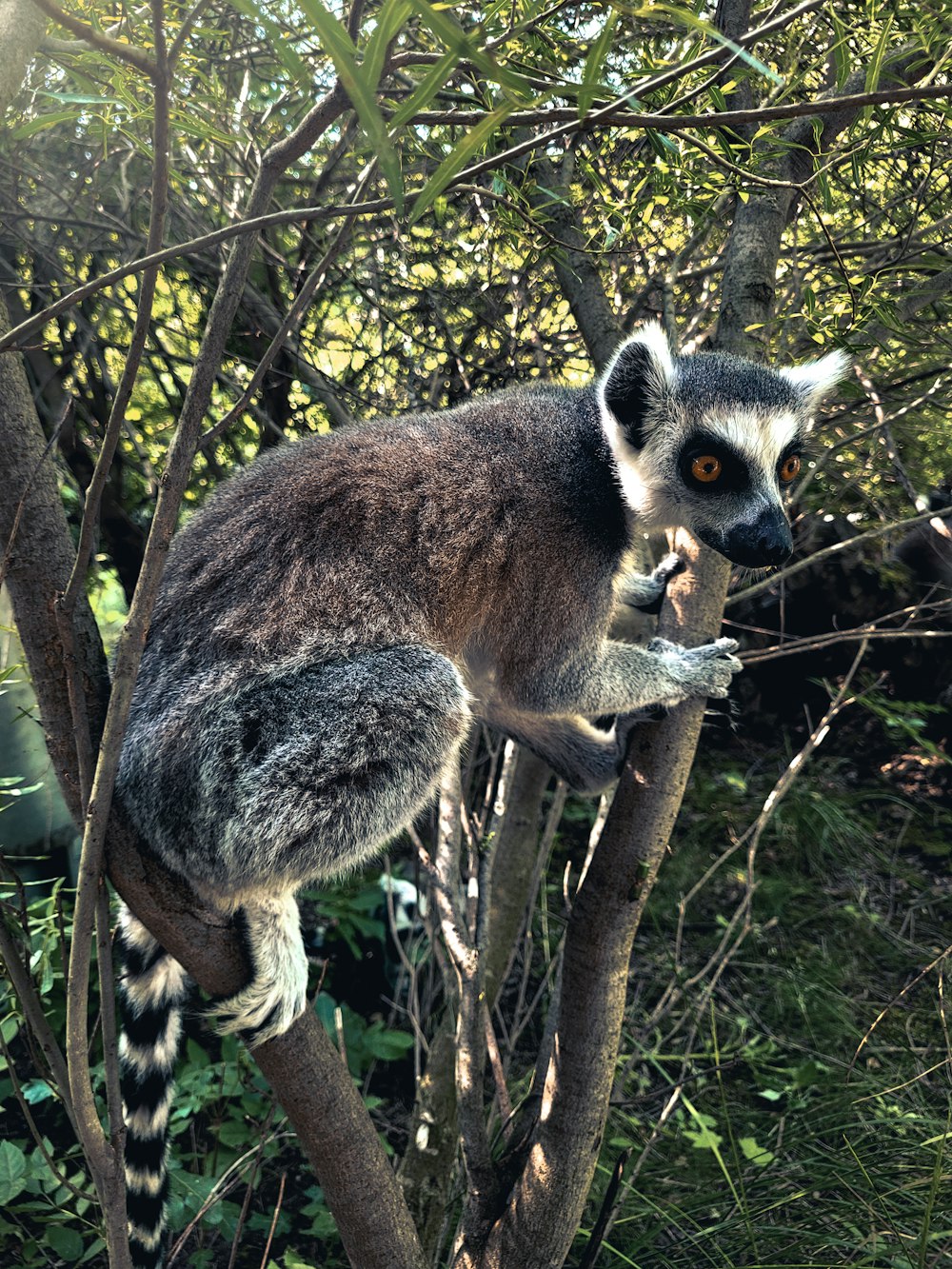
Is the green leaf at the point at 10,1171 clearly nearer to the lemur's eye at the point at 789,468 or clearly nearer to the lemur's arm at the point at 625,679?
the lemur's arm at the point at 625,679

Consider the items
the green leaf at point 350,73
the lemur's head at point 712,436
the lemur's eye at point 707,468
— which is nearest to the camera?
the green leaf at point 350,73

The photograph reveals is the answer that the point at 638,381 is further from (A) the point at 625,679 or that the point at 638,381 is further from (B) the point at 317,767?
(B) the point at 317,767

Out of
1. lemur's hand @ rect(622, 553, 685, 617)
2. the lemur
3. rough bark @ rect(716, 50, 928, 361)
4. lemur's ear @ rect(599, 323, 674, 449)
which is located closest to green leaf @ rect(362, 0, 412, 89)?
the lemur

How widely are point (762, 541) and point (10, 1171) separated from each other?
3.52 meters

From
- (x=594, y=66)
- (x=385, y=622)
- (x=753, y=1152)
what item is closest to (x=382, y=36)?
(x=594, y=66)

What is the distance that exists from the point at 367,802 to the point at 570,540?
3.98 ft

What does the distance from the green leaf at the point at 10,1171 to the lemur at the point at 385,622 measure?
3.24ft

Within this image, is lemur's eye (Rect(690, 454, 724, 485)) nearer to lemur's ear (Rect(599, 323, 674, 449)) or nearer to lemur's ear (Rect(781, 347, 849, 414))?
lemur's ear (Rect(599, 323, 674, 449))

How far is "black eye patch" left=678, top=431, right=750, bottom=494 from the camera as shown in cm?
326

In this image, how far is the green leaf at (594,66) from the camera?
1318 millimetres

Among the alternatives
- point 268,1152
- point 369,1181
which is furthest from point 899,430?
point 268,1152

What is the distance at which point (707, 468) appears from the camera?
329 centimetres

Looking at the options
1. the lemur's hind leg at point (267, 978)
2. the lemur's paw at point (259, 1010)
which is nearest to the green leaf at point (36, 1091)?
the lemur's hind leg at point (267, 978)

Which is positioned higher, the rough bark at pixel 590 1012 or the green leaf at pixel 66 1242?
the rough bark at pixel 590 1012
